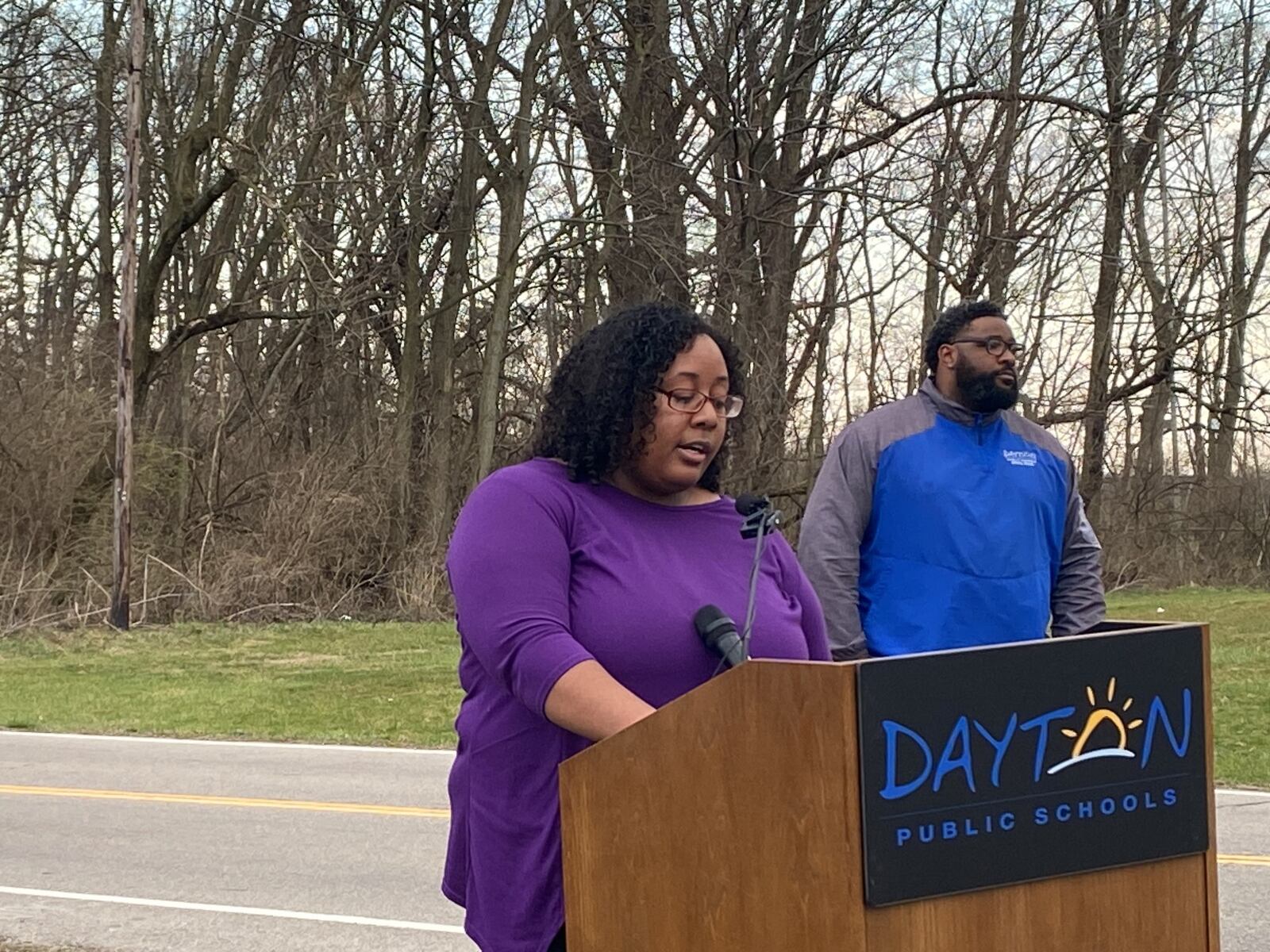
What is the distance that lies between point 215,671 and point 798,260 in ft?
40.3

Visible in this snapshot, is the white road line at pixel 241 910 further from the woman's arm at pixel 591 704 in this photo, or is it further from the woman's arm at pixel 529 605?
the woman's arm at pixel 591 704

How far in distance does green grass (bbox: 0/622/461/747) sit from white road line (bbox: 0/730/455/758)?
0.72 ft

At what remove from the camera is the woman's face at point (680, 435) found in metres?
2.54

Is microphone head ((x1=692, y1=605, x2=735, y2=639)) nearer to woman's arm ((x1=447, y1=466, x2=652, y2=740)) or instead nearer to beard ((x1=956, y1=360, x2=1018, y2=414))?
woman's arm ((x1=447, y1=466, x2=652, y2=740))

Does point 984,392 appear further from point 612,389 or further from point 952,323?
point 612,389

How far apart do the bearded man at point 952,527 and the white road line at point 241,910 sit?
2402 millimetres

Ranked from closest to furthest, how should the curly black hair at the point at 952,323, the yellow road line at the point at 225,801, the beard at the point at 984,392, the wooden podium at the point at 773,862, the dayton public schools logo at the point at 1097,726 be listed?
the wooden podium at the point at 773,862 < the dayton public schools logo at the point at 1097,726 < the beard at the point at 984,392 < the curly black hair at the point at 952,323 < the yellow road line at the point at 225,801

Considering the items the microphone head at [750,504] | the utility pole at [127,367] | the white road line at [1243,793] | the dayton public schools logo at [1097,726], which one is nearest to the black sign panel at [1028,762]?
the dayton public schools logo at [1097,726]

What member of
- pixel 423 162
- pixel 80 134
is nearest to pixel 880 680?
pixel 423 162

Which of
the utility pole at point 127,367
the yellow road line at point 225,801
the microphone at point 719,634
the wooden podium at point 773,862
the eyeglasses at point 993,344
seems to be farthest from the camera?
the utility pole at point 127,367

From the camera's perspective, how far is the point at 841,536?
5.20 metres

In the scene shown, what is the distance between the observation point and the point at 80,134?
27312 millimetres

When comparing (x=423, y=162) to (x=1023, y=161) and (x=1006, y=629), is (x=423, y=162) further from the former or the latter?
(x=1006, y=629)

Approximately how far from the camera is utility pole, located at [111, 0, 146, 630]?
2103cm
